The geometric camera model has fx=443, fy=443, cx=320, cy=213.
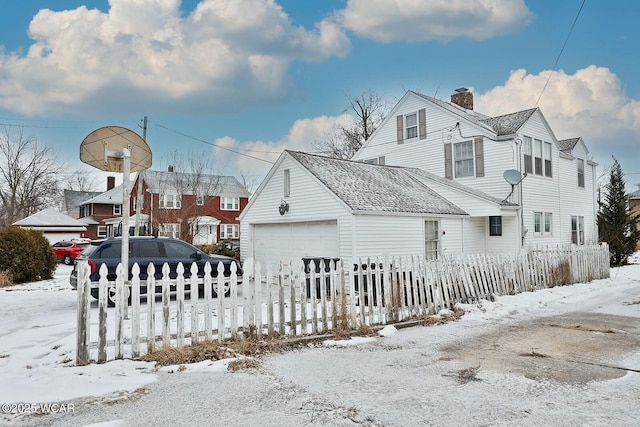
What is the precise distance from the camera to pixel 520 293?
471 inches

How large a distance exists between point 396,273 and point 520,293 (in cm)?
521

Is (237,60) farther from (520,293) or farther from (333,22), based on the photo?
(520,293)

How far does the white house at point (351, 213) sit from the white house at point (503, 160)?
81 centimetres

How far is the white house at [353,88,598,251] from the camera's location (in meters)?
18.5

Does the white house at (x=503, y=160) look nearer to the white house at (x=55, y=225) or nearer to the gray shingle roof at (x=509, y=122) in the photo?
the gray shingle roof at (x=509, y=122)

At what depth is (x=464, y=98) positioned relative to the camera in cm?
2342

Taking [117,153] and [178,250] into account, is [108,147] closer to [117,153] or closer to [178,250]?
[117,153]

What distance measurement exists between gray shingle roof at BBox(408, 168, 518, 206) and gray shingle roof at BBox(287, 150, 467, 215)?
0.62m

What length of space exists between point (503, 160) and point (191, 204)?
2129 centimetres

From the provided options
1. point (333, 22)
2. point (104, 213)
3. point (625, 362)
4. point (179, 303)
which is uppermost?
point (333, 22)

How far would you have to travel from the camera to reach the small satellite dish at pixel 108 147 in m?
7.93

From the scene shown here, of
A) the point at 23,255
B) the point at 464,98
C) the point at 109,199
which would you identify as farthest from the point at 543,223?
the point at 109,199

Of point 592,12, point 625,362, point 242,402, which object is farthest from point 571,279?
Result: point 242,402

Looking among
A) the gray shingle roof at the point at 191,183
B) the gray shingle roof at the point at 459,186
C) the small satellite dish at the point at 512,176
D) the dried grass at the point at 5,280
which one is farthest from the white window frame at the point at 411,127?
the gray shingle roof at the point at 191,183
